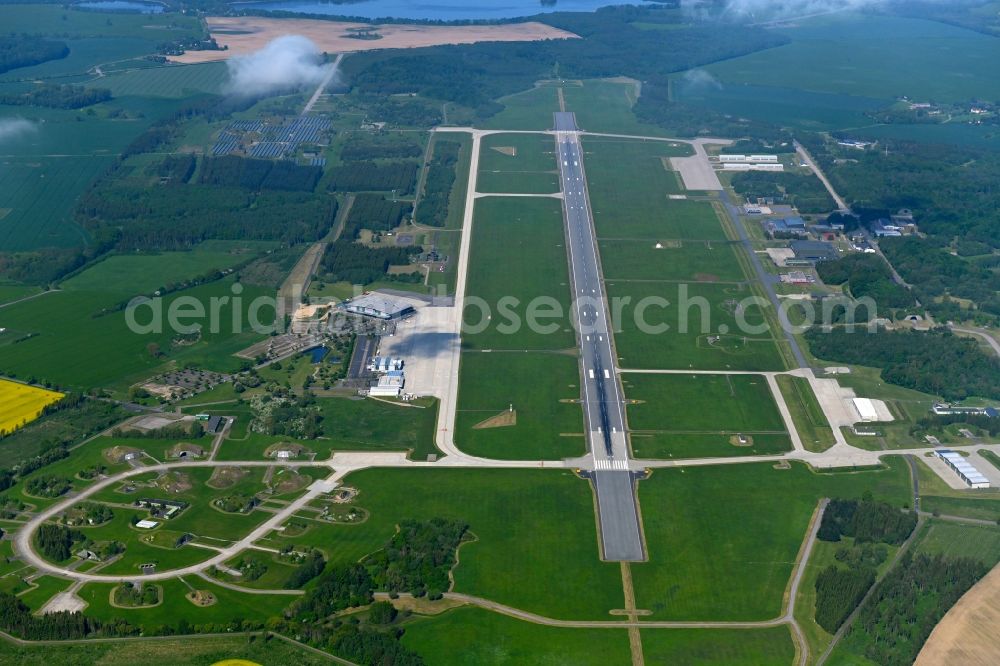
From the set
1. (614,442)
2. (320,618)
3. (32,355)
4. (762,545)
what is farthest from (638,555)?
(32,355)

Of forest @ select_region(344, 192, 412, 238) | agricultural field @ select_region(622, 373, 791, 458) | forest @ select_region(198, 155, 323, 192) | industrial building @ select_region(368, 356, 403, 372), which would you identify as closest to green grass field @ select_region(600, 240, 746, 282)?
agricultural field @ select_region(622, 373, 791, 458)

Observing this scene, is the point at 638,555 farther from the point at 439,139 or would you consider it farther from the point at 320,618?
the point at 439,139

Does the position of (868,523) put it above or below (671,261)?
below

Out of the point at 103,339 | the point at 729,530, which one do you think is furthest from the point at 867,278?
the point at 103,339

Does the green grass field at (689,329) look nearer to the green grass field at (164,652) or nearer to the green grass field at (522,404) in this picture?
the green grass field at (522,404)

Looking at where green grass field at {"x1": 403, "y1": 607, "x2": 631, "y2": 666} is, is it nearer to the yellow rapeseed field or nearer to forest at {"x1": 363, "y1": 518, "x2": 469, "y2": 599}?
forest at {"x1": 363, "y1": 518, "x2": 469, "y2": 599}

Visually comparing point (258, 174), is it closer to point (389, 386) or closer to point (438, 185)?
point (438, 185)
